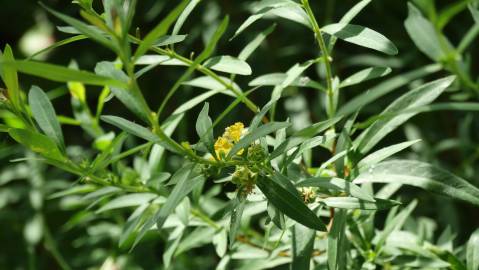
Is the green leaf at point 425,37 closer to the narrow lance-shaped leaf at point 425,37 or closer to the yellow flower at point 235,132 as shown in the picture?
the narrow lance-shaped leaf at point 425,37

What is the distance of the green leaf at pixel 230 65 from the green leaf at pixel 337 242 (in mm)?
208

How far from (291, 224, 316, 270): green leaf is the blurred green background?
2.19 ft

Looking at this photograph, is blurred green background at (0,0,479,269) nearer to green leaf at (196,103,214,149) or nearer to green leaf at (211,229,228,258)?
green leaf at (211,229,228,258)

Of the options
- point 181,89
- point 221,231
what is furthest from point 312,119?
point 221,231

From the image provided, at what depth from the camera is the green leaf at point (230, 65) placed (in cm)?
79

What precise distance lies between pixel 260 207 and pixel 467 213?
3.25ft

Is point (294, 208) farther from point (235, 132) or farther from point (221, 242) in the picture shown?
point (221, 242)

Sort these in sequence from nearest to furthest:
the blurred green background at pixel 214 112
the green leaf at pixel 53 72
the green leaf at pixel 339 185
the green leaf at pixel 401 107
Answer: the green leaf at pixel 53 72
the green leaf at pixel 339 185
the green leaf at pixel 401 107
the blurred green background at pixel 214 112

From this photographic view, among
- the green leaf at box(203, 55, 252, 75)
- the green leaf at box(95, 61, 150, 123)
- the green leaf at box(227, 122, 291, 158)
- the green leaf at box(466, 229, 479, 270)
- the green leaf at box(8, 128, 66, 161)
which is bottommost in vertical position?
the green leaf at box(466, 229, 479, 270)

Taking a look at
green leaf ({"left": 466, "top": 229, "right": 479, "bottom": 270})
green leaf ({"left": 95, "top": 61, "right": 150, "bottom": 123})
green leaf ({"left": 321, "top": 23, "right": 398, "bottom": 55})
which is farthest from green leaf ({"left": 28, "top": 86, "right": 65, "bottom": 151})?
green leaf ({"left": 466, "top": 229, "right": 479, "bottom": 270})

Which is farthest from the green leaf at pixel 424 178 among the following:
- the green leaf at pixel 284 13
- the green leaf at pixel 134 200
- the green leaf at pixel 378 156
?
the green leaf at pixel 134 200

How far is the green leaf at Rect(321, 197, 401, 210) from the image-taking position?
74 centimetres

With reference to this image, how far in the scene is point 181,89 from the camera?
1.78 m

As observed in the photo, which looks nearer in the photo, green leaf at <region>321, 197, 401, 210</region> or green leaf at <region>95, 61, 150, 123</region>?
green leaf at <region>95, 61, 150, 123</region>
